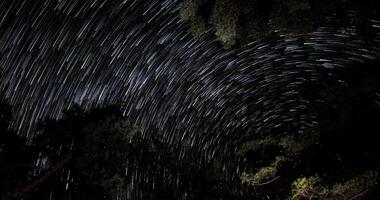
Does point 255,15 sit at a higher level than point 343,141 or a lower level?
lower

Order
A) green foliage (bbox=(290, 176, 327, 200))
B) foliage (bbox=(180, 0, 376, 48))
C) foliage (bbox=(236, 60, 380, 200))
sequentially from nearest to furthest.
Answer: foliage (bbox=(180, 0, 376, 48)) < foliage (bbox=(236, 60, 380, 200)) < green foliage (bbox=(290, 176, 327, 200))

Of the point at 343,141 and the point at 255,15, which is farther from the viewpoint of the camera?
the point at 343,141

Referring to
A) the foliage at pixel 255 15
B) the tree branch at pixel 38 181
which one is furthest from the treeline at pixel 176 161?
the foliage at pixel 255 15

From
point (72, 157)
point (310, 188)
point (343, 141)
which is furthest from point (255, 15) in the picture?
point (343, 141)

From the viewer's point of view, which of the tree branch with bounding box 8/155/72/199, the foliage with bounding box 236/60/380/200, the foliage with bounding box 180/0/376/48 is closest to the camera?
the foliage with bounding box 180/0/376/48

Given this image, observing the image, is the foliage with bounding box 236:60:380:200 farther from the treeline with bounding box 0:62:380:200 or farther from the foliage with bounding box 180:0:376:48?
the foliage with bounding box 180:0:376:48

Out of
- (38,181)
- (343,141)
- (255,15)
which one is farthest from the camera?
(343,141)

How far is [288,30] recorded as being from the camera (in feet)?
17.9

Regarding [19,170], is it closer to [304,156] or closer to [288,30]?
[288,30]

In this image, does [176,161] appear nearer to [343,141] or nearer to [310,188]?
[310,188]

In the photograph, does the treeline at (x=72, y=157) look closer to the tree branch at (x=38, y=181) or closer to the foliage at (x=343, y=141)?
the tree branch at (x=38, y=181)

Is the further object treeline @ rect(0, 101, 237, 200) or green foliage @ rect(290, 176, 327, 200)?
green foliage @ rect(290, 176, 327, 200)

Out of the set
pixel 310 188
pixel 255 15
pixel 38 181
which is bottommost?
pixel 38 181

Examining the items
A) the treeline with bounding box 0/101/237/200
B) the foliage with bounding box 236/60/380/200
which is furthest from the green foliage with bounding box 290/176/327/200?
the treeline with bounding box 0/101/237/200
